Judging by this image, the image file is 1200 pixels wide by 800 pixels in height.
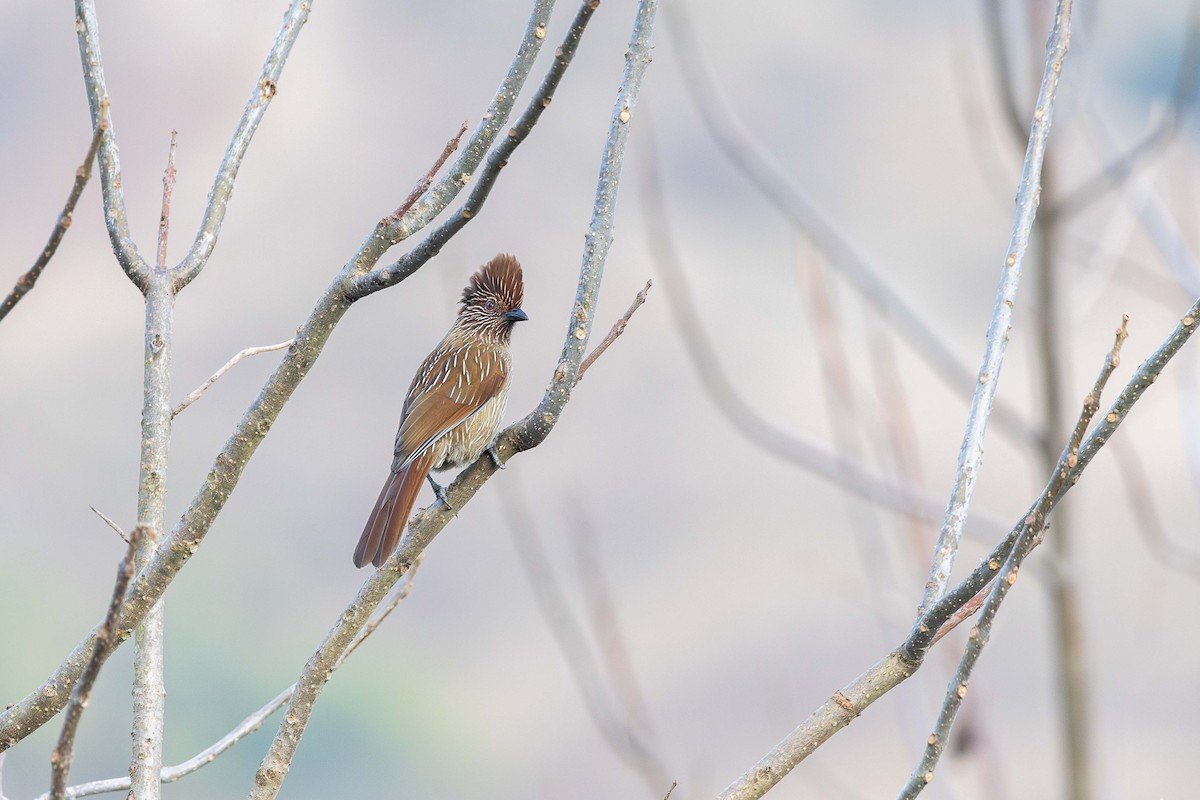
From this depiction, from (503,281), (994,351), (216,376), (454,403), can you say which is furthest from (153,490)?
(503,281)

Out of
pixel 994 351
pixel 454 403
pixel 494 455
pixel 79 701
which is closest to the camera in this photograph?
pixel 79 701

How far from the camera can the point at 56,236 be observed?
152 centimetres

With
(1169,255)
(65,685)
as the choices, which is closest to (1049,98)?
(1169,255)

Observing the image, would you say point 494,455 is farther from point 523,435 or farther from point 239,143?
point 239,143

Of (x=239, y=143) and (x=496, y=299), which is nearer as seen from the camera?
(x=239, y=143)

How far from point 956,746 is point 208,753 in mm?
1576

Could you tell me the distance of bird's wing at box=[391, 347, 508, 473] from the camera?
443 centimetres

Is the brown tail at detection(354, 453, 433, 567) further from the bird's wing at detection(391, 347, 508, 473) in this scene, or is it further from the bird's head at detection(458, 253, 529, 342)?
the bird's head at detection(458, 253, 529, 342)

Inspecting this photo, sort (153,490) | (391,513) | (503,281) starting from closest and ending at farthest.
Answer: (153,490) → (391,513) → (503,281)

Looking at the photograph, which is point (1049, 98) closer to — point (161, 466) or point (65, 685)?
point (161, 466)

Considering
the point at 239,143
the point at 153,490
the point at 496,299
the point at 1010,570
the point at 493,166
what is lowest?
the point at 1010,570

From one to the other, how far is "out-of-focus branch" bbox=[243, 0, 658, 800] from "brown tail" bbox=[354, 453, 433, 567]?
1.33 m

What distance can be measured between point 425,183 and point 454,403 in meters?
2.43

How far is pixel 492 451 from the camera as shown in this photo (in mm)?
2320
